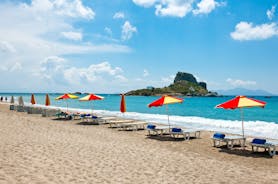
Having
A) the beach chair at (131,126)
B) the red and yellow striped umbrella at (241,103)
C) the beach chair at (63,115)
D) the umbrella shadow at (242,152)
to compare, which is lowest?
the umbrella shadow at (242,152)

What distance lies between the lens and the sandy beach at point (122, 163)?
23.2 ft

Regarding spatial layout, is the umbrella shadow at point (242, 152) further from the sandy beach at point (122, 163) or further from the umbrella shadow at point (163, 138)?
the umbrella shadow at point (163, 138)

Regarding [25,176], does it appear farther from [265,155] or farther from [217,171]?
[265,155]

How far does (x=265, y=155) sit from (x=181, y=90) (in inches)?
6859

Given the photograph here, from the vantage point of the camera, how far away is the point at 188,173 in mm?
7789

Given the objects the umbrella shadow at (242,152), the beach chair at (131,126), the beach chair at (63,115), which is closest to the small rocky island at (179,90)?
the beach chair at (63,115)

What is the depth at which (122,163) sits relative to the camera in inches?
338

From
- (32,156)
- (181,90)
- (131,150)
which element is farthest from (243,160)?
(181,90)

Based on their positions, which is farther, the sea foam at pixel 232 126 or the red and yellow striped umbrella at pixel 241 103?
the sea foam at pixel 232 126

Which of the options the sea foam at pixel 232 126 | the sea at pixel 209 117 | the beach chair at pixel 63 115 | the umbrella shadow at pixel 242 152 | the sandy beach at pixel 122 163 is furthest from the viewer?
the beach chair at pixel 63 115

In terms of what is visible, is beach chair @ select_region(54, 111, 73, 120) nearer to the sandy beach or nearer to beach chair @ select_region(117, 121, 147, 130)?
beach chair @ select_region(117, 121, 147, 130)

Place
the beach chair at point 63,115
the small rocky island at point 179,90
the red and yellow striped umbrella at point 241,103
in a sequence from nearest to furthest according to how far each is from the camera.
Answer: the red and yellow striped umbrella at point 241,103 → the beach chair at point 63,115 → the small rocky island at point 179,90

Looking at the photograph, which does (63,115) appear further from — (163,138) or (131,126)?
(163,138)

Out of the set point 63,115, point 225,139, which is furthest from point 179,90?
point 225,139
